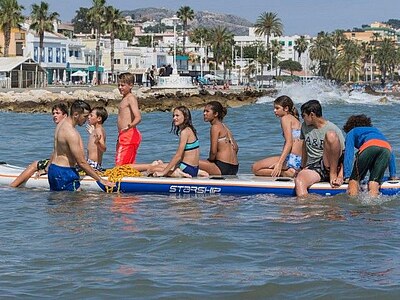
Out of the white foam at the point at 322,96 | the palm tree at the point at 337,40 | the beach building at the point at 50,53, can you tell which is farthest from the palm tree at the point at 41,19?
the palm tree at the point at 337,40

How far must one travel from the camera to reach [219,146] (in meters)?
11.4

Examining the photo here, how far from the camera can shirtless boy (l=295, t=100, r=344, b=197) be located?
10.2m

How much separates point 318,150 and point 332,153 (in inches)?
14.7

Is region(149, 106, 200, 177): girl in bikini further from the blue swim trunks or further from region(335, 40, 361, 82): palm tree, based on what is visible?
region(335, 40, 361, 82): palm tree

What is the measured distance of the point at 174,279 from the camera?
262 inches

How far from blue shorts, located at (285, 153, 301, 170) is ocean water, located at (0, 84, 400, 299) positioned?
88 cm

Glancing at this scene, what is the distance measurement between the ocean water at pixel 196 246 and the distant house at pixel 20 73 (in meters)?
53.7

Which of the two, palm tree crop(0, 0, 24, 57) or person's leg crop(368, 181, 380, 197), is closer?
person's leg crop(368, 181, 380, 197)

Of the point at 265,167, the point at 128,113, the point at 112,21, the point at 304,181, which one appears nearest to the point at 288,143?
the point at 265,167

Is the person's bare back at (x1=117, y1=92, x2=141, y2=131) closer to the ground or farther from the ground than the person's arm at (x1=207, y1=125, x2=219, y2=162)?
farther from the ground

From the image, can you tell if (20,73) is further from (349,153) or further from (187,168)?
(349,153)

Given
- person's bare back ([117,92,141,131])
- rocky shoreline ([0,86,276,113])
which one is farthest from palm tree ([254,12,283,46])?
person's bare back ([117,92,141,131])

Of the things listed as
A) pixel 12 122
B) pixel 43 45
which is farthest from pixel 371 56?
pixel 12 122

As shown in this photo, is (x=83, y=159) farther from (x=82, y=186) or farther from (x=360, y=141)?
(x=360, y=141)
